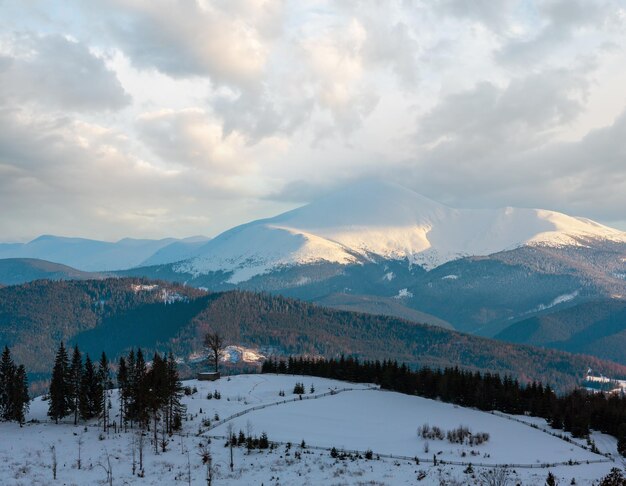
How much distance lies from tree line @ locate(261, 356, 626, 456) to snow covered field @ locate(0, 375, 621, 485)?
4.29 metres

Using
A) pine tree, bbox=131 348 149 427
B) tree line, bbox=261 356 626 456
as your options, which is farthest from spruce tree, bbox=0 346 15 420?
tree line, bbox=261 356 626 456

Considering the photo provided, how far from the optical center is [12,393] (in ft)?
374

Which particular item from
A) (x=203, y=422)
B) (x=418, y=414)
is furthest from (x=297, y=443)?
(x=418, y=414)

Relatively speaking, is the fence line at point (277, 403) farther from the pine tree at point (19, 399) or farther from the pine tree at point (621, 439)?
the pine tree at point (621, 439)

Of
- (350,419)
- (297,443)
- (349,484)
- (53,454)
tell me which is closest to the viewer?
(349,484)

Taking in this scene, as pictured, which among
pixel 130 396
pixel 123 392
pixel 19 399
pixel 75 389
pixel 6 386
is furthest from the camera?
pixel 6 386

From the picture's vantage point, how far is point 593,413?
123 meters

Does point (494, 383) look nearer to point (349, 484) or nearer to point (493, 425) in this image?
point (493, 425)

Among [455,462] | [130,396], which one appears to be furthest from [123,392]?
[455,462]

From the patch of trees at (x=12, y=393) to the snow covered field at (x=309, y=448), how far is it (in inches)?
149

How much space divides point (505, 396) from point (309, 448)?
54.4 metres

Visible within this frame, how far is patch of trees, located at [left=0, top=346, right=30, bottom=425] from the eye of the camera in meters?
112

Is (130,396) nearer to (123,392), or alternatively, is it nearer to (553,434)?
(123,392)

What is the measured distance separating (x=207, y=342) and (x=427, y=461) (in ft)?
292
